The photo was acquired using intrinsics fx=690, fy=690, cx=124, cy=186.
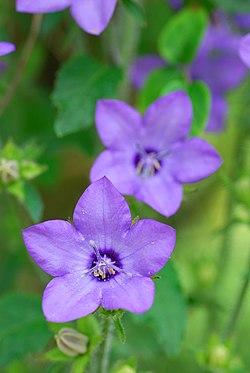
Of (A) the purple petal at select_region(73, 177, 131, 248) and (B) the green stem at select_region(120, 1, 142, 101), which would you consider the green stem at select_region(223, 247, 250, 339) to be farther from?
(B) the green stem at select_region(120, 1, 142, 101)

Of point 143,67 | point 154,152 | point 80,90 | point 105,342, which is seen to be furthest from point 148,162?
point 143,67

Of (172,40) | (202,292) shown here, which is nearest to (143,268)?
(172,40)

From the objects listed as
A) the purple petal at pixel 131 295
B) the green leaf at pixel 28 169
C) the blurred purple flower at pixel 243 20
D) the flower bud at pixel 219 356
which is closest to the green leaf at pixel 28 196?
the green leaf at pixel 28 169

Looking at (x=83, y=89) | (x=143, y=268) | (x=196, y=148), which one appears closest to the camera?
(x=143, y=268)

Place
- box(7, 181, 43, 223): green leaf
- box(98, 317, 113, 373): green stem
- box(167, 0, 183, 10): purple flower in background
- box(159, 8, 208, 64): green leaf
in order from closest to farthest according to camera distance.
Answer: box(98, 317, 113, 373): green stem, box(7, 181, 43, 223): green leaf, box(159, 8, 208, 64): green leaf, box(167, 0, 183, 10): purple flower in background

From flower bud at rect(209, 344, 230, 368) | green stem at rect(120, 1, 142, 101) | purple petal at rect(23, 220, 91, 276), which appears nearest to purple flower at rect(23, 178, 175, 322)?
purple petal at rect(23, 220, 91, 276)

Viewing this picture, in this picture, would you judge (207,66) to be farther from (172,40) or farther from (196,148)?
(196,148)

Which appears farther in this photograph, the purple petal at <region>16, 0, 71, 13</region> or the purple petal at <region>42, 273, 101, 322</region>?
the purple petal at <region>16, 0, 71, 13</region>
